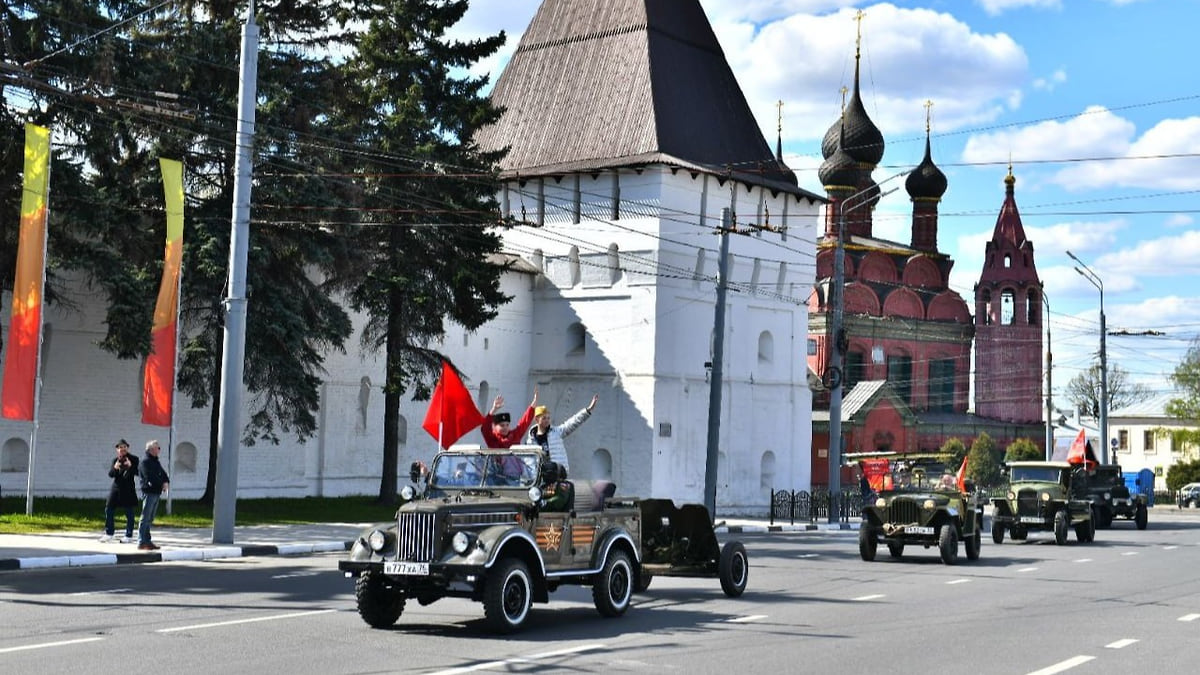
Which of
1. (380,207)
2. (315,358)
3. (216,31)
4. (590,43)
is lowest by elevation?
(315,358)

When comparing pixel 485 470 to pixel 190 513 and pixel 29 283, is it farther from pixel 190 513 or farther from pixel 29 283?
pixel 190 513

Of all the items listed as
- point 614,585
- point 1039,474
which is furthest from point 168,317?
point 1039,474

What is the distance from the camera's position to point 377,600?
12.7 metres

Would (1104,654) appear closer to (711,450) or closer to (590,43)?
(711,450)

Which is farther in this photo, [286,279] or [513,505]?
[286,279]

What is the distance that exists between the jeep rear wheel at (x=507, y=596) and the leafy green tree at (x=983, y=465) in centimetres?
5849

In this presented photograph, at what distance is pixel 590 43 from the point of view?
49.0 m

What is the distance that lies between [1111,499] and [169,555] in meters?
28.4

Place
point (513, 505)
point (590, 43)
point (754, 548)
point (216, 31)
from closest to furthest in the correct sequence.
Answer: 1. point (513, 505)
2. point (754, 548)
3. point (216, 31)
4. point (590, 43)

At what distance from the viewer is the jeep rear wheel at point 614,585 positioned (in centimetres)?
1382

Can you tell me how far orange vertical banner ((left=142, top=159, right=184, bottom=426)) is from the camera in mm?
25688

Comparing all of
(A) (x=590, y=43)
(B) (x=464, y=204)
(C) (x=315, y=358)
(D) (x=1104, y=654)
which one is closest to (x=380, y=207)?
(B) (x=464, y=204)

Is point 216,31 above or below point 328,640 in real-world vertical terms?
above

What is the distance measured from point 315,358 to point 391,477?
15.5 feet
